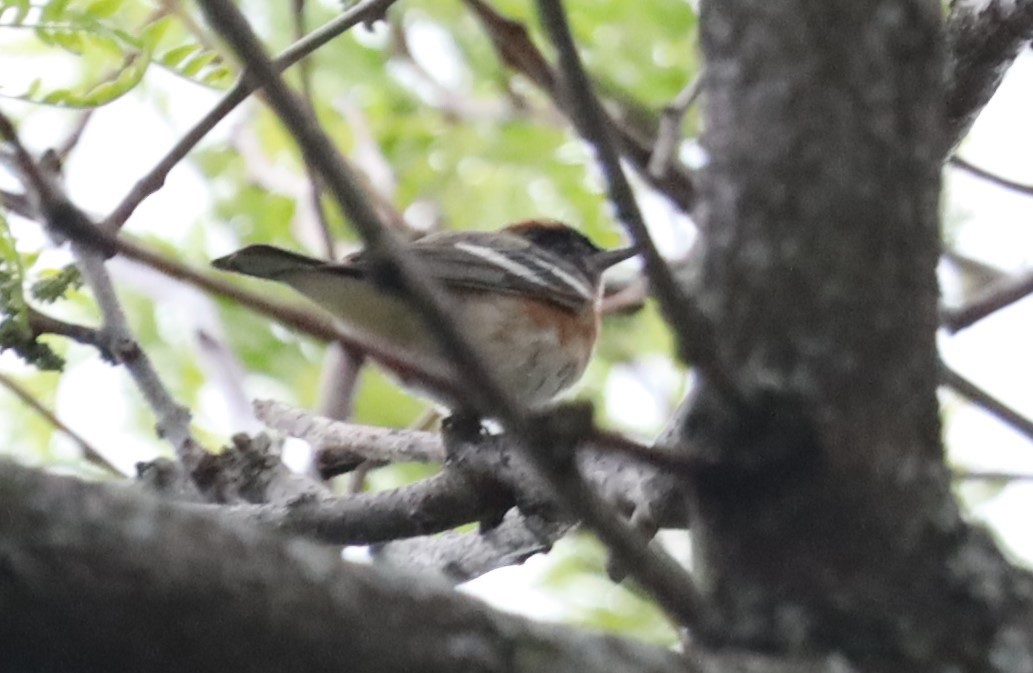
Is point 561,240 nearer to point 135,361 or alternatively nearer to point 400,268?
point 135,361

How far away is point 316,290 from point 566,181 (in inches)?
49.0

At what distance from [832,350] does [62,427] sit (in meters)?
1.94

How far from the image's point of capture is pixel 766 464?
122cm

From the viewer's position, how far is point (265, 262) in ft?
9.68

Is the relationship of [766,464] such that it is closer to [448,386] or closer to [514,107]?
[448,386]

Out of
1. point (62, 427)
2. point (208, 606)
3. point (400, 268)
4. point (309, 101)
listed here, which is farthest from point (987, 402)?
point (62, 427)

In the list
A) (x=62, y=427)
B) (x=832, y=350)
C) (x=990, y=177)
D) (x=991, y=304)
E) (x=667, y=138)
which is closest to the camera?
(x=832, y=350)

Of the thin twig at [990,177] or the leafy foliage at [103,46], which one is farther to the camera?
the thin twig at [990,177]

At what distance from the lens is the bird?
3168mm

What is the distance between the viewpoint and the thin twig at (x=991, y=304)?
7.00ft

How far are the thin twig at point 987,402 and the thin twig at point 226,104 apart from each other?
1000 mm

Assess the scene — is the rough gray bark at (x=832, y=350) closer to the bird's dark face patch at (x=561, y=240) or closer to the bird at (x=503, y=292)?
the bird at (x=503, y=292)

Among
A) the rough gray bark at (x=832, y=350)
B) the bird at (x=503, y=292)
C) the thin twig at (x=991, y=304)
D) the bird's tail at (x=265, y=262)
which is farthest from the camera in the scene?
the bird at (x=503, y=292)

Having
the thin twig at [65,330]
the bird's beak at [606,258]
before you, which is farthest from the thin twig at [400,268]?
the bird's beak at [606,258]
